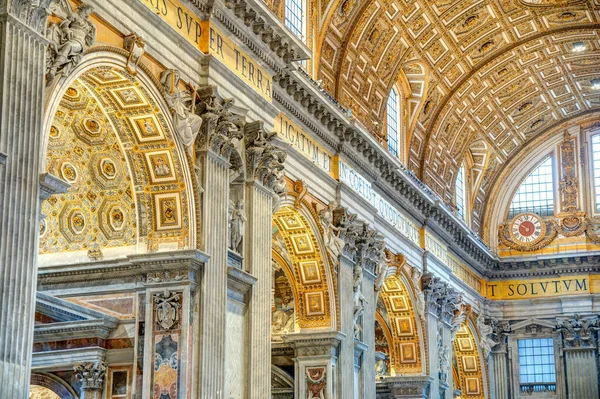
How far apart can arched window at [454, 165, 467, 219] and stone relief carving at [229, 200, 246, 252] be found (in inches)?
715

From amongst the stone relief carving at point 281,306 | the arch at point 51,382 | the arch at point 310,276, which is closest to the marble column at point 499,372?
the stone relief carving at point 281,306

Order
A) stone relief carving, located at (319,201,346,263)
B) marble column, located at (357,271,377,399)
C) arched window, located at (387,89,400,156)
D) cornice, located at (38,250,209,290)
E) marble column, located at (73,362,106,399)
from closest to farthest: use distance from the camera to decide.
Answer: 1. cornice, located at (38,250,209,290)
2. marble column, located at (73,362,106,399)
3. stone relief carving, located at (319,201,346,263)
4. marble column, located at (357,271,377,399)
5. arched window, located at (387,89,400,156)

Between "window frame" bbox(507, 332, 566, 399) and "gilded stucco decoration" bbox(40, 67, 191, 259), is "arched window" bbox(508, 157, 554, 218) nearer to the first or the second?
Result: "window frame" bbox(507, 332, 566, 399)

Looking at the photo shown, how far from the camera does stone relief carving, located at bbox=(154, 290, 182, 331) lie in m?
16.6

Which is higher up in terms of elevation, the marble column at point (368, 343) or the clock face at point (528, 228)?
the clock face at point (528, 228)

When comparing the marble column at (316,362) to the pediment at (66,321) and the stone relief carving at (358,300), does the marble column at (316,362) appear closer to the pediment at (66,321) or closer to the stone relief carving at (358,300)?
the stone relief carving at (358,300)

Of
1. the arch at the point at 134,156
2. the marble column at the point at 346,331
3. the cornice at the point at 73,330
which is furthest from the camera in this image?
the marble column at the point at 346,331

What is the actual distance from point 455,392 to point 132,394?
737 inches

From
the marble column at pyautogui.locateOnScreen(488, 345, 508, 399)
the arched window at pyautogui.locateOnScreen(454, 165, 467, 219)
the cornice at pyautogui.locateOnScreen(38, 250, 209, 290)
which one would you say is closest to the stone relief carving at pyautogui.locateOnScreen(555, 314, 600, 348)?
the marble column at pyautogui.locateOnScreen(488, 345, 508, 399)

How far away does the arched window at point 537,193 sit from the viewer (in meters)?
38.3

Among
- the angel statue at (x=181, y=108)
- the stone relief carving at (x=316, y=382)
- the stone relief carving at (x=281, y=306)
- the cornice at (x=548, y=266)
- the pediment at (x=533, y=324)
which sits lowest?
the stone relief carving at (x=316, y=382)

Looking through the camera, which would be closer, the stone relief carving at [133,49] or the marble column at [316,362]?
the stone relief carving at [133,49]

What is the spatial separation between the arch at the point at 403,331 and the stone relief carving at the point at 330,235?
5.46m

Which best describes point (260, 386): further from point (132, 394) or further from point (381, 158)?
point (381, 158)
